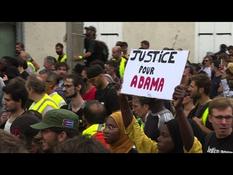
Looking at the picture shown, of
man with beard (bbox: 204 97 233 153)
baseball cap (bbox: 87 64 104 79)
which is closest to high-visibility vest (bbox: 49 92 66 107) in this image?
baseball cap (bbox: 87 64 104 79)

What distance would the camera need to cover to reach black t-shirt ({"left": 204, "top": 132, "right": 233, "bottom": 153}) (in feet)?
16.5

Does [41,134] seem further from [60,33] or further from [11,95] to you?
[60,33]

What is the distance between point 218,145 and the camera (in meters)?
5.09

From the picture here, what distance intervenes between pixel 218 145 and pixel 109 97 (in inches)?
119

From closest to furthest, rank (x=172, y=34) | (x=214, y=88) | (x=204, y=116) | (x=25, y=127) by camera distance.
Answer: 1. (x=25, y=127)
2. (x=204, y=116)
3. (x=214, y=88)
4. (x=172, y=34)

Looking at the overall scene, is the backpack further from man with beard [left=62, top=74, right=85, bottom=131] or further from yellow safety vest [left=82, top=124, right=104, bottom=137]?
yellow safety vest [left=82, top=124, right=104, bottom=137]

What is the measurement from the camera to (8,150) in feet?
11.4

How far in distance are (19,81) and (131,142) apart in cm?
179

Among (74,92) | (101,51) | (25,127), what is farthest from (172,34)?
(25,127)

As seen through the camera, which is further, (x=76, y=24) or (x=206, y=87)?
(x=76, y=24)

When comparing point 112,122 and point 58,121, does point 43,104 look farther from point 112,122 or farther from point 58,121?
point 58,121

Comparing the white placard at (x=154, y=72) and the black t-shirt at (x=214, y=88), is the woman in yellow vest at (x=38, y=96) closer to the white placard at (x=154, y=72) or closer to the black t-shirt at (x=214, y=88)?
the white placard at (x=154, y=72)

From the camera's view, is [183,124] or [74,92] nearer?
[183,124]
